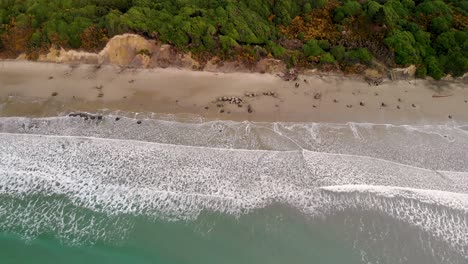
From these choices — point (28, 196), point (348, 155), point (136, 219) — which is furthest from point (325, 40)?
point (28, 196)

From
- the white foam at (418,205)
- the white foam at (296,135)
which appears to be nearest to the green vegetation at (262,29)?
the white foam at (296,135)

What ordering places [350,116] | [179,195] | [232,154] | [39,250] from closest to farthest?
1. [39,250]
2. [179,195]
3. [232,154]
4. [350,116]

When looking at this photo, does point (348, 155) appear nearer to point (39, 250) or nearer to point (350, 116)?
point (350, 116)

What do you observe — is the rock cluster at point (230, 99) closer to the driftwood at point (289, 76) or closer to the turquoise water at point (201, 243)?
the driftwood at point (289, 76)

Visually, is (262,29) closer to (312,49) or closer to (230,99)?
(312,49)

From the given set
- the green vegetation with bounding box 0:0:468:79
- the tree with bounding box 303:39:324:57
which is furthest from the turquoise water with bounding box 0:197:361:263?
the tree with bounding box 303:39:324:57

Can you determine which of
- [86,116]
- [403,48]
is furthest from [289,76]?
[86,116]
